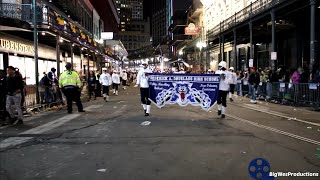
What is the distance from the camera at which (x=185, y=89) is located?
14070 mm

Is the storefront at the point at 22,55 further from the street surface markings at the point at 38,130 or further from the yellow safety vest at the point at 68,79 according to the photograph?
the street surface markings at the point at 38,130

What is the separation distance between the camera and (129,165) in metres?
6.91

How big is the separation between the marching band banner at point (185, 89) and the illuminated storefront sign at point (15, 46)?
11.5 metres

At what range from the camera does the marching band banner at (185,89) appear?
13.9 meters

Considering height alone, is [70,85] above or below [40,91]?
above

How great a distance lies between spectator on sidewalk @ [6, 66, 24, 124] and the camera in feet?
42.0

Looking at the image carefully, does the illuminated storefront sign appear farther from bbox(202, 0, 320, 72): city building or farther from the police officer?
bbox(202, 0, 320, 72): city building

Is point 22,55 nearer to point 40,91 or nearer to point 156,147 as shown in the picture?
point 40,91

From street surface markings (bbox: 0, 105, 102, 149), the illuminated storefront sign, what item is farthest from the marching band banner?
the illuminated storefront sign

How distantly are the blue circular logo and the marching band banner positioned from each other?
23.5 ft

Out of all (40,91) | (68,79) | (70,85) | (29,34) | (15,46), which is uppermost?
(29,34)

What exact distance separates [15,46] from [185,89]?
14.3 metres

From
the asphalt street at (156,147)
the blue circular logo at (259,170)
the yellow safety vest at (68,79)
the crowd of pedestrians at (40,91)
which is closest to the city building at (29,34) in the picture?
the crowd of pedestrians at (40,91)

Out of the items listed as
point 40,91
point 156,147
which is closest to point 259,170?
point 156,147
